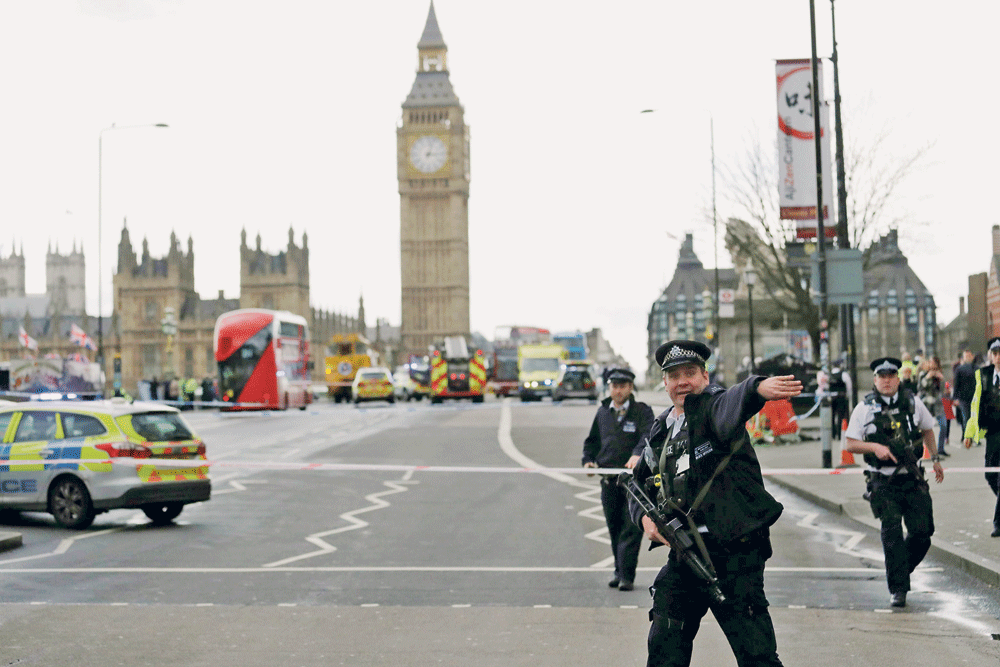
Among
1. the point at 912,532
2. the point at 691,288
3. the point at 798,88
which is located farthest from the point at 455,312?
the point at 912,532

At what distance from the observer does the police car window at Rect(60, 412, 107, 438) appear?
14056mm

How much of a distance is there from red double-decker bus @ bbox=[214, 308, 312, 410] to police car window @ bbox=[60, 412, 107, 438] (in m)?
30.2

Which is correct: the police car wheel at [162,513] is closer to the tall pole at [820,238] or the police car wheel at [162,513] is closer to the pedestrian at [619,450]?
the pedestrian at [619,450]

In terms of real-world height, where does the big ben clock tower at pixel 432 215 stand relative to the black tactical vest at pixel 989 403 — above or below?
above

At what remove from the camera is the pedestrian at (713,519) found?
505cm

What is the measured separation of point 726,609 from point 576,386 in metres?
51.2

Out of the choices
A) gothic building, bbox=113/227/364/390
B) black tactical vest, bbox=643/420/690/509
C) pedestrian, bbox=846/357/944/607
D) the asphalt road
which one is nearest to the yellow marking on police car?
the asphalt road

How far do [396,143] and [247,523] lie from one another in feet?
479

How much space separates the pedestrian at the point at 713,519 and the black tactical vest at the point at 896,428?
12.7ft

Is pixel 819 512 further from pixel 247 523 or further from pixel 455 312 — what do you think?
pixel 455 312

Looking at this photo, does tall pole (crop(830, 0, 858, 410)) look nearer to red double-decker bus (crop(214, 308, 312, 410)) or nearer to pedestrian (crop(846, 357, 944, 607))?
pedestrian (crop(846, 357, 944, 607))

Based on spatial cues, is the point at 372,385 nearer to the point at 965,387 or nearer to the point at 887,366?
the point at 965,387

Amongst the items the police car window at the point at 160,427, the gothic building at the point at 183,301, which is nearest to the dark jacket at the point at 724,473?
the police car window at the point at 160,427

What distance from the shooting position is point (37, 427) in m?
14.3
